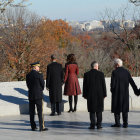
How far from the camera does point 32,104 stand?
336 inches

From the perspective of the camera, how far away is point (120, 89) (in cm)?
847

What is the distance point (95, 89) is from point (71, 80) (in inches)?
99.5

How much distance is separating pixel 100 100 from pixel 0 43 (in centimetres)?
A: 2471

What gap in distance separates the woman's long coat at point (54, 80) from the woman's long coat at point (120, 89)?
243 cm

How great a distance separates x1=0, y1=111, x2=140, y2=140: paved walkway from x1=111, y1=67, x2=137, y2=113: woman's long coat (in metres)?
0.49

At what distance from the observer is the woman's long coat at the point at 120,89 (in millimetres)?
8438

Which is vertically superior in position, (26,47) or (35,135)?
(26,47)

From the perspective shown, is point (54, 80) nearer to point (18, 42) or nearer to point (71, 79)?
point (71, 79)

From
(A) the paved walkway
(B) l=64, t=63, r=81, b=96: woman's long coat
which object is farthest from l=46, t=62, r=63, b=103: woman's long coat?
(A) the paved walkway

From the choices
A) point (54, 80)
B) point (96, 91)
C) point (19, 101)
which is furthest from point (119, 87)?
point (19, 101)

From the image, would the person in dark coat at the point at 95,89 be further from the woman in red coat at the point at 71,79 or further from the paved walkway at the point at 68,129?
the woman in red coat at the point at 71,79

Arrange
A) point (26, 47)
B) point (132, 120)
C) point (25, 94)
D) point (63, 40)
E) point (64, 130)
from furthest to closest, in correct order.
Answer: point (63, 40) → point (26, 47) → point (25, 94) → point (132, 120) → point (64, 130)

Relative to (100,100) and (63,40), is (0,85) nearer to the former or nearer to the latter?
(100,100)

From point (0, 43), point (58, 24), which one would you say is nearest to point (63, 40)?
point (58, 24)
